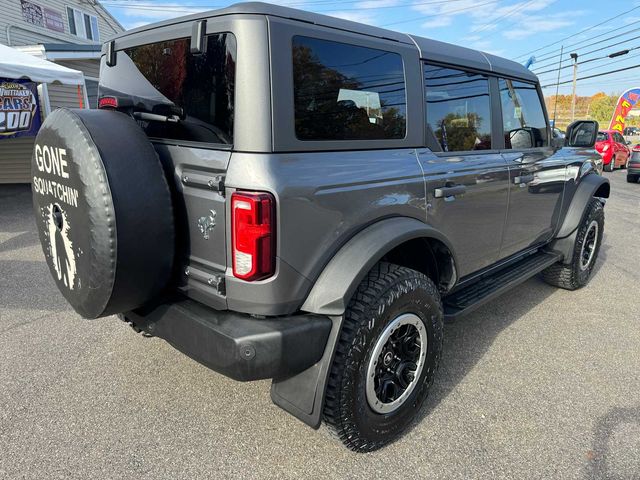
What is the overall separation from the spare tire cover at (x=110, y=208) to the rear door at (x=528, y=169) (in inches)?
98.0

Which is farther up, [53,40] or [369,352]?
[53,40]

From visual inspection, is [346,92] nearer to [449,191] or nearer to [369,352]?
[449,191]

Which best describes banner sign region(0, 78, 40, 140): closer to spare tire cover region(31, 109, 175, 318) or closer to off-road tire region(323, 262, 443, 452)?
spare tire cover region(31, 109, 175, 318)

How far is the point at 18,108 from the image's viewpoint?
320 inches

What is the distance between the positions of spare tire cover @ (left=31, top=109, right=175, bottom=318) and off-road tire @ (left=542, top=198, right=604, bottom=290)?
12.7 ft

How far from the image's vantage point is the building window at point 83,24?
16516 mm

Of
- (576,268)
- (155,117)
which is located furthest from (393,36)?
(576,268)

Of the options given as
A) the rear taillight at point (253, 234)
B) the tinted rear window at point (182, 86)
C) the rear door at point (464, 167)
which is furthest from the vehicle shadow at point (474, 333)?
the tinted rear window at point (182, 86)

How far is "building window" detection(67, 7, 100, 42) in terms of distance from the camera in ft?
54.2

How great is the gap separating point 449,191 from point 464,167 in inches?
10.9

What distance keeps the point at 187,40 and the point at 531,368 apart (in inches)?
117

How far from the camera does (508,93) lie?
3.44 m

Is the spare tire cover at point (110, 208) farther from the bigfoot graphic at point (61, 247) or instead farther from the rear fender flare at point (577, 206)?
the rear fender flare at point (577, 206)

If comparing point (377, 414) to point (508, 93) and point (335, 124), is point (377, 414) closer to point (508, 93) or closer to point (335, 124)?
point (335, 124)
